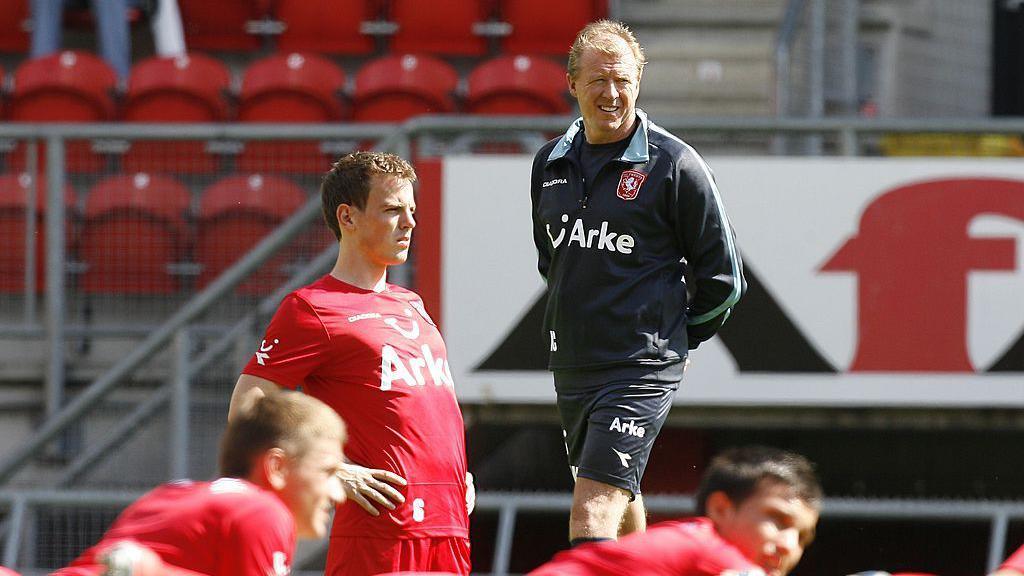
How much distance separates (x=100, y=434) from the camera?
8109 mm

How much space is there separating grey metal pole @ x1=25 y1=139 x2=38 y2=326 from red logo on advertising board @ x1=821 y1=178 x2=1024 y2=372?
4.12 meters

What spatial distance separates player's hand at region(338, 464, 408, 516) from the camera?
169 inches

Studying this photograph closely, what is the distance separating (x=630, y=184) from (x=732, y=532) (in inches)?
60.9

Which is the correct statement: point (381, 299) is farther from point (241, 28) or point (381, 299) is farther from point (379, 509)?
point (241, 28)

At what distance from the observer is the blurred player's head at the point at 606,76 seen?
4625mm

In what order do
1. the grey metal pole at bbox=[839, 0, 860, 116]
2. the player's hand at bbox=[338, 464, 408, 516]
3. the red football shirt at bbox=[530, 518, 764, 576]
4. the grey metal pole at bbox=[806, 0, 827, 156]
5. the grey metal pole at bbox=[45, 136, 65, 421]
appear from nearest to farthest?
the red football shirt at bbox=[530, 518, 764, 576], the player's hand at bbox=[338, 464, 408, 516], the grey metal pole at bbox=[45, 136, 65, 421], the grey metal pole at bbox=[806, 0, 827, 156], the grey metal pole at bbox=[839, 0, 860, 116]

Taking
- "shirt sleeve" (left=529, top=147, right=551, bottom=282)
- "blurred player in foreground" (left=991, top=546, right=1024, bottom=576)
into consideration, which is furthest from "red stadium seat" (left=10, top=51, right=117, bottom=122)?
"blurred player in foreground" (left=991, top=546, right=1024, bottom=576)

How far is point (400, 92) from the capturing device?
409 inches

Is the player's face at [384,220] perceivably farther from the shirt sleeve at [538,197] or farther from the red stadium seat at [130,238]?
the red stadium seat at [130,238]

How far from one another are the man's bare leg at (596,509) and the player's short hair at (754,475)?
105 cm

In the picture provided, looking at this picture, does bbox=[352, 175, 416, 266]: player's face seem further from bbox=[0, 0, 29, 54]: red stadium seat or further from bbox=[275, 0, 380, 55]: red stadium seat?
bbox=[0, 0, 29, 54]: red stadium seat

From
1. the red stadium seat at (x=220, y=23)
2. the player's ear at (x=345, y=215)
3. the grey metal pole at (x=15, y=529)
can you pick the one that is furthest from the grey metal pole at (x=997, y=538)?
the red stadium seat at (x=220, y=23)

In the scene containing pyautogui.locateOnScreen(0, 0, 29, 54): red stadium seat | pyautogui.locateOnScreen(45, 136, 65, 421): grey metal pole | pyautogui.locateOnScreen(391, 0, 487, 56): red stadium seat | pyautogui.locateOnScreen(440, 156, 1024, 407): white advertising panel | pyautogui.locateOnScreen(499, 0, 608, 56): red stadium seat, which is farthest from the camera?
pyautogui.locateOnScreen(0, 0, 29, 54): red stadium seat

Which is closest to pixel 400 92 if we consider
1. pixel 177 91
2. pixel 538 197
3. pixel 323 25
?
pixel 177 91
